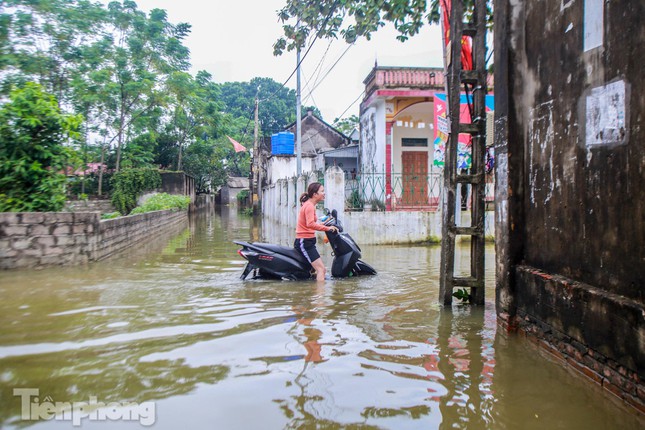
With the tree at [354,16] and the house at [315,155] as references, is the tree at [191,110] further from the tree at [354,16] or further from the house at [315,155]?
the tree at [354,16]

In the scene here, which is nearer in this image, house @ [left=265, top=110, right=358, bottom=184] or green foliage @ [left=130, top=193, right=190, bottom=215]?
green foliage @ [left=130, top=193, right=190, bottom=215]

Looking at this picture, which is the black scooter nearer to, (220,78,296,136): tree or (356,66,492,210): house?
(356,66,492,210): house

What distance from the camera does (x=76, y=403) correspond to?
8.76 ft

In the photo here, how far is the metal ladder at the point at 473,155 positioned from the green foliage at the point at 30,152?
6.83 metres

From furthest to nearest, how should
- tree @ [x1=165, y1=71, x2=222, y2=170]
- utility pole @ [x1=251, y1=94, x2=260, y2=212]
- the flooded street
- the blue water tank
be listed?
utility pole @ [x1=251, y1=94, x2=260, y2=212] < the blue water tank < tree @ [x1=165, y1=71, x2=222, y2=170] < the flooded street

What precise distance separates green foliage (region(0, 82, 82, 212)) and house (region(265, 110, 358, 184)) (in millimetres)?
10500

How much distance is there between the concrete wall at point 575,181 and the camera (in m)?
2.73

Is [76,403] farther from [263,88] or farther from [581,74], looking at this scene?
[263,88]

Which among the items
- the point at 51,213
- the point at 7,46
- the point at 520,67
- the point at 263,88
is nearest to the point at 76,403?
the point at 520,67

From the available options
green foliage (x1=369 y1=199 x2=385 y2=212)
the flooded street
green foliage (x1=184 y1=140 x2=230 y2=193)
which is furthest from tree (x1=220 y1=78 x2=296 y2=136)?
the flooded street

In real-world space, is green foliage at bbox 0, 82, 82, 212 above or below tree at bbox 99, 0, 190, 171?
below

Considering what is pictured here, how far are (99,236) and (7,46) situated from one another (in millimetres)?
13419

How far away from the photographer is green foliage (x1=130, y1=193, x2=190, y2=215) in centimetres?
1913

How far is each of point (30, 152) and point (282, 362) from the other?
7.06m
